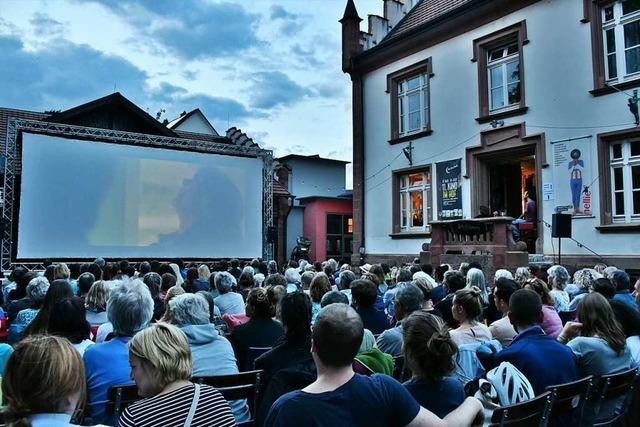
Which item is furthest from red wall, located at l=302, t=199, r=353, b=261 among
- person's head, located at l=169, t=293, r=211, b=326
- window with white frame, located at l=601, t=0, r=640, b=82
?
person's head, located at l=169, t=293, r=211, b=326

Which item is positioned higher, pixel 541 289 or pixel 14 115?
pixel 14 115

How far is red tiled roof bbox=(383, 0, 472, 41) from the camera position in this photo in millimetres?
14406

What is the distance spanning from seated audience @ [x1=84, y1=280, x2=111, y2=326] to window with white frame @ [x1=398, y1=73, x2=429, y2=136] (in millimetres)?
10990

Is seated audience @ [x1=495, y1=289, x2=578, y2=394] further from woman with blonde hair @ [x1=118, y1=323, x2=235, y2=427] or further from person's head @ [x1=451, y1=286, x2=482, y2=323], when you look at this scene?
woman with blonde hair @ [x1=118, y1=323, x2=235, y2=427]

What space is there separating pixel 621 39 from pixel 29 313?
36.1 feet

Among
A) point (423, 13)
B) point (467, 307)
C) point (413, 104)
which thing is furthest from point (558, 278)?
point (423, 13)

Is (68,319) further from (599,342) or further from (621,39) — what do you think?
(621,39)

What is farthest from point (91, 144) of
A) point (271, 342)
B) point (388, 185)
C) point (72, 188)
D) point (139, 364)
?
point (139, 364)

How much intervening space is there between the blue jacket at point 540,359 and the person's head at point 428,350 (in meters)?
0.82

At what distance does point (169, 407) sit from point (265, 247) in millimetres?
15572

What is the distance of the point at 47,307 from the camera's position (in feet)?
12.1

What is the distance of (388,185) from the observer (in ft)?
49.6

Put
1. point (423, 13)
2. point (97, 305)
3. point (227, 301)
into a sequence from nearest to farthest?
point (97, 305)
point (227, 301)
point (423, 13)

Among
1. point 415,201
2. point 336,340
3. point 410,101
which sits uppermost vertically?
point 410,101
